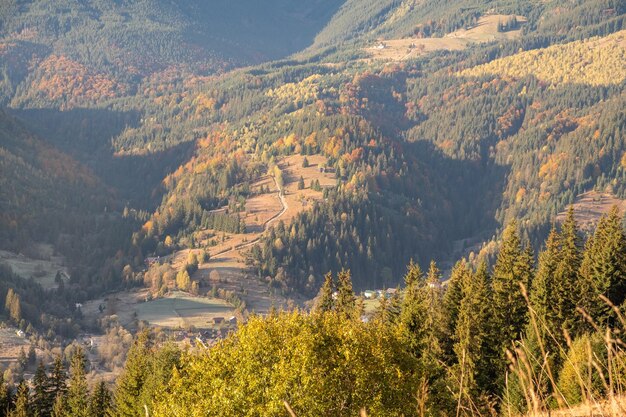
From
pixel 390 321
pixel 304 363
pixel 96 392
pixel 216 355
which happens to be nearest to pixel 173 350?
pixel 96 392

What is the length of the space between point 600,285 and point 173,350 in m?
37.2

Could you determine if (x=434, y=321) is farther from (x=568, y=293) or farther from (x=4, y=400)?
(x=4, y=400)

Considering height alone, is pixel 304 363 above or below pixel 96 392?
above

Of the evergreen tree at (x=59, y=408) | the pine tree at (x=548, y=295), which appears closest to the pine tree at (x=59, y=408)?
the evergreen tree at (x=59, y=408)

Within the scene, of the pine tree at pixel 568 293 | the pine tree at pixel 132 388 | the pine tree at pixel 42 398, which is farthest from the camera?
the pine tree at pixel 42 398

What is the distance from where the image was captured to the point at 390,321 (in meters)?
67.5

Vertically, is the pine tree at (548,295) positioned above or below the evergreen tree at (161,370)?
above

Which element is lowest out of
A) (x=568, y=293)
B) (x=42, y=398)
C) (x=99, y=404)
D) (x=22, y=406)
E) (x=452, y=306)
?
(x=99, y=404)

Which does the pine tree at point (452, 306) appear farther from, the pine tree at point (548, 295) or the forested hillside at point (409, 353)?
the pine tree at point (548, 295)

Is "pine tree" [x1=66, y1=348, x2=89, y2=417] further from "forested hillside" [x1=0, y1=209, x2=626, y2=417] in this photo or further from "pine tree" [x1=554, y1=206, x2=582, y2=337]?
"pine tree" [x1=554, y1=206, x2=582, y2=337]

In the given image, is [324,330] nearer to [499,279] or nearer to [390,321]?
[390,321]

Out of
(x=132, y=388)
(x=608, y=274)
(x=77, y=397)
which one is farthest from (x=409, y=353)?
(x=77, y=397)

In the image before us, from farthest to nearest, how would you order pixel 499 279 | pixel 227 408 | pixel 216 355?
pixel 499 279
pixel 216 355
pixel 227 408

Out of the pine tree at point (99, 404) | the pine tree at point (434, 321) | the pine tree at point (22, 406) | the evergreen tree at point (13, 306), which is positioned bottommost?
the evergreen tree at point (13, 306)
